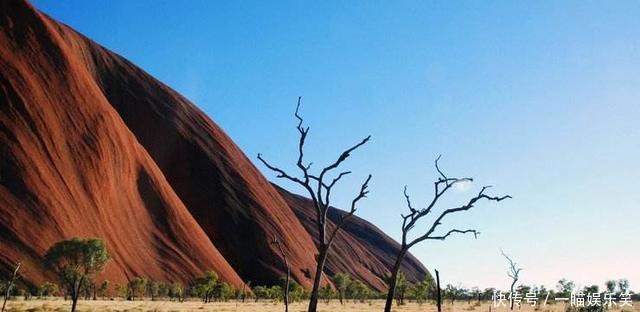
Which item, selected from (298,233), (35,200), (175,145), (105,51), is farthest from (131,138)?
(298,233)

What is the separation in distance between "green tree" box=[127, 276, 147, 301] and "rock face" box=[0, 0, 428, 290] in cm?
395

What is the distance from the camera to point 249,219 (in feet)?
398

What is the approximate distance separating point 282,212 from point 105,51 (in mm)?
55426

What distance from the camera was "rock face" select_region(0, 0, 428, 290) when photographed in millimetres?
82688

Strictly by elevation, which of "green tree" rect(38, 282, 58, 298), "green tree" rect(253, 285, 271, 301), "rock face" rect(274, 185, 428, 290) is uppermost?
"rock face" rect(274, 185, 428, 290)

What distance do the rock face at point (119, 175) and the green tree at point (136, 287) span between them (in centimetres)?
395

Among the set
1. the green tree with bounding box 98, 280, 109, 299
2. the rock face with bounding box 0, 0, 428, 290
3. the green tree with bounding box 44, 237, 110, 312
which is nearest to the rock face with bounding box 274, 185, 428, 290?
the rock face with bounding box 0, 0, 428, 290

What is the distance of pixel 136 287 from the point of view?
77.4 meters

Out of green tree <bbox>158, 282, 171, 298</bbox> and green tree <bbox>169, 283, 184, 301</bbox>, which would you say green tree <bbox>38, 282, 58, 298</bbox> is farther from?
green tree <bbox>158, 282, 171, 298</bbox>

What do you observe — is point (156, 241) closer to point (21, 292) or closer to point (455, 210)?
point (21, 292)

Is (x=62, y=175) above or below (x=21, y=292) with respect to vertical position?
above

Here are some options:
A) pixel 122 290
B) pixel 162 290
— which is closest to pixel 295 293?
pixel 162 290

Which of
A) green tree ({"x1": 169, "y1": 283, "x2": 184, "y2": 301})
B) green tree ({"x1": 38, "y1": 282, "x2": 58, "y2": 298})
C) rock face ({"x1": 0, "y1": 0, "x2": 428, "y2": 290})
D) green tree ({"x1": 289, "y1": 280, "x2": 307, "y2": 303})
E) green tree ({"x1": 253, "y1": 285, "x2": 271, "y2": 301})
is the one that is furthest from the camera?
green tree ({"x1": 253, "y1": 285, "x2": 271, "y2": 301})

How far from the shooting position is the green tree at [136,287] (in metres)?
77.4
